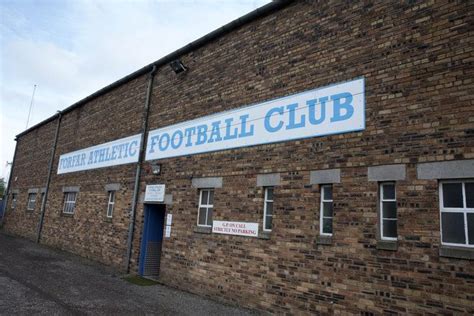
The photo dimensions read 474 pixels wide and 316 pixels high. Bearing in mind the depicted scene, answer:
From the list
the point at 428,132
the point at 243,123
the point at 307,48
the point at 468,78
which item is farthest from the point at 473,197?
the point at 243,123

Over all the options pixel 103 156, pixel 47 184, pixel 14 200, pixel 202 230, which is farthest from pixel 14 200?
pixel 202 230

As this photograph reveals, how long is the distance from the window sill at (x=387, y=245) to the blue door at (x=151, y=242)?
7782 millimetres

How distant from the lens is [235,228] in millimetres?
8867

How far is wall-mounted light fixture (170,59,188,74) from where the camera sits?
38.6 ft

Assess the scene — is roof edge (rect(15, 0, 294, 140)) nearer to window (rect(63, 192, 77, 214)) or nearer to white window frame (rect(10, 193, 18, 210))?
window (rect(63, 192, 77, 214))

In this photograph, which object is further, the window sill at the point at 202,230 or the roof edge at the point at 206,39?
the window sill at the point at 202,230

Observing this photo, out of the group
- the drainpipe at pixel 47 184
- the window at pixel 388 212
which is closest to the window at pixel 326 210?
the window at pixel 388 212

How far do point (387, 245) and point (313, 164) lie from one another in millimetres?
2184

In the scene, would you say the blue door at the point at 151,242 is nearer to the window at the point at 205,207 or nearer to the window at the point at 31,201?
the window at the point at 205,207

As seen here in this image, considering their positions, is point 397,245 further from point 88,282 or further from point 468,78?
point 88,282

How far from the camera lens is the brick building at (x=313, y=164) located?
5957 mm

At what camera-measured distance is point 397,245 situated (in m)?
6.15

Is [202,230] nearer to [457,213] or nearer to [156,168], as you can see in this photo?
[156,168]

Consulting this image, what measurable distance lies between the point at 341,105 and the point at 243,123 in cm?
278
